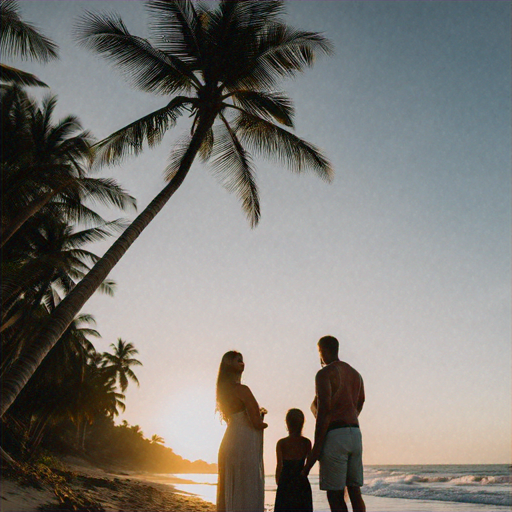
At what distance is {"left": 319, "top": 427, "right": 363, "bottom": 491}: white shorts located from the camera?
13.0ft

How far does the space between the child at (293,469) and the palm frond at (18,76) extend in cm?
1023

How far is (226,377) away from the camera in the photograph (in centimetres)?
426

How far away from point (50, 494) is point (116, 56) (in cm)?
955

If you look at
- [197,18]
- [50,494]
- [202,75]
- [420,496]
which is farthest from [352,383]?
[420,496]

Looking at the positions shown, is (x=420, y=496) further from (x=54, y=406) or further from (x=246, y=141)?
(x=246, y=141)

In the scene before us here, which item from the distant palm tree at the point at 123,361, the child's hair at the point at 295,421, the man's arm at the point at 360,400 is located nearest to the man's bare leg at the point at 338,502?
the child's hair at the point at 295,421

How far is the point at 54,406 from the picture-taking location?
77.6 ft

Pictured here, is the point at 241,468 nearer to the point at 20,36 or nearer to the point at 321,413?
the point at 321,413

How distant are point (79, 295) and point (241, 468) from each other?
3359mm

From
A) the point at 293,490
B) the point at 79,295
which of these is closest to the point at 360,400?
the point at 293,490

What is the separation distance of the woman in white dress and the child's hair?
285mm

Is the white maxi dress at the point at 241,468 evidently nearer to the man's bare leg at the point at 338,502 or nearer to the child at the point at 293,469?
the child at the point at 293,469

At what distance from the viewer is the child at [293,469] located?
Result: 4.17m

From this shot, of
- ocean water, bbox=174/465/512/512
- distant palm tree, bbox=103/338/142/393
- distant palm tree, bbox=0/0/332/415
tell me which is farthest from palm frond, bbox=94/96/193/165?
distant palm tree, bbox=103/338/142/393
